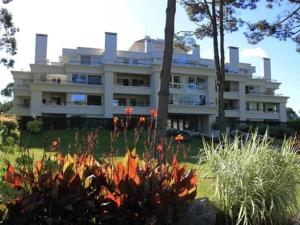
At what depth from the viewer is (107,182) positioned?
5434mm

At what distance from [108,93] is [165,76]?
146ft

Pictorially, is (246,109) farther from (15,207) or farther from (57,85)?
(15,207)

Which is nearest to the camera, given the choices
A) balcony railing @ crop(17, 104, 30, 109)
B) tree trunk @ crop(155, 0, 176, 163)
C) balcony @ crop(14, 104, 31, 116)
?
tree trunk @ crop(155, 0, 176, 163)

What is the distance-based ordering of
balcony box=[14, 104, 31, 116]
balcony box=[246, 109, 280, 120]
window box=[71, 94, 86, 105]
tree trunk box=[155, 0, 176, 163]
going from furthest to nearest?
balcony box=[246, 109, 280, 120] < balcony box=[14, 104, 31, 116] < window box=[71, 94, 86, 105] < tree trunk box=[155, 0, 176, 163]

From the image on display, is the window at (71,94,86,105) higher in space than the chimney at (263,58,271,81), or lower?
lower

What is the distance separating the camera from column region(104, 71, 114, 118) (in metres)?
52.8

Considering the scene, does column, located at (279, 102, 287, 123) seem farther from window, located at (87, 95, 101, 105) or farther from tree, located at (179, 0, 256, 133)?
tree, located at (179, 0, 256, 133)

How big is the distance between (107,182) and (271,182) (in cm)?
237

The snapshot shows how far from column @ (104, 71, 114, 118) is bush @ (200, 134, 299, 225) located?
152 ft

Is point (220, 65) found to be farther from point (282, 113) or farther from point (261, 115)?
point (282, 113)

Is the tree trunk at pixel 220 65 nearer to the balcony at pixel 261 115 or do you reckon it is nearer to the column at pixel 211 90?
the column at pixel 211 90

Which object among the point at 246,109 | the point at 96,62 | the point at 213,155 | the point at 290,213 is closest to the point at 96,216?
A: the point at 213,155

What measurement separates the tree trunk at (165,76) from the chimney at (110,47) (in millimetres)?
48325

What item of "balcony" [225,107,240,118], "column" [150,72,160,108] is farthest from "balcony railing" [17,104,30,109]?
"balcony" [225,107,240,118]
